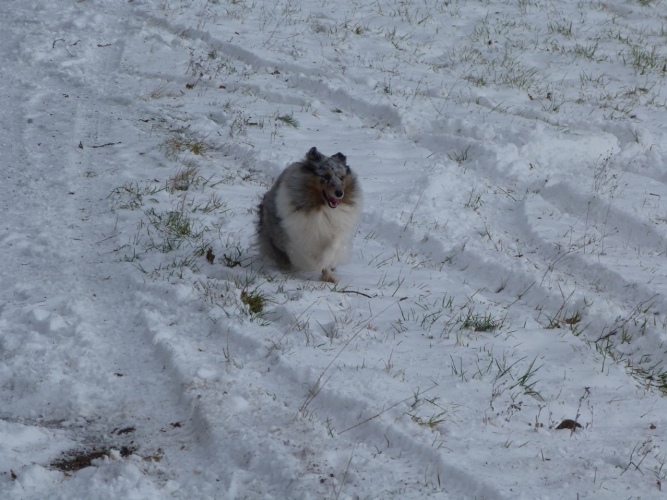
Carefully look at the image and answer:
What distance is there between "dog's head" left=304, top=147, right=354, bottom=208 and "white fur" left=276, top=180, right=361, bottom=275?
0.14 m

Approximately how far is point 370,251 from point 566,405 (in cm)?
296

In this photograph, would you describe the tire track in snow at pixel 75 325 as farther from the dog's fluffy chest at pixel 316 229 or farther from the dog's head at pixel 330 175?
the dog's head at pixel 330 175

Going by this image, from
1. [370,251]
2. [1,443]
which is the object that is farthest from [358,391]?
[370,251]

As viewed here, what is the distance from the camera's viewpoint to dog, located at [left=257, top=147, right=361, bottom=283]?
6512 mm

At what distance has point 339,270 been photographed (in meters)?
6.98

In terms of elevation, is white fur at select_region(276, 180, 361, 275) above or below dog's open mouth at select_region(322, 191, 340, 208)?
below

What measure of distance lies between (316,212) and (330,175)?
369mm

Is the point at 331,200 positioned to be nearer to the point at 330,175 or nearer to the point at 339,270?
the point at 330,175

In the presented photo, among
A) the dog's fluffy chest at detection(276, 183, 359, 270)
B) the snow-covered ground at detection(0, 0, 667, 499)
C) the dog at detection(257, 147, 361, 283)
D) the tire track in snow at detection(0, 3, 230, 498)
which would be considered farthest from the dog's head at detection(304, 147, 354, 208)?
the tire track in snow at detection(0, 3, 230, 498)

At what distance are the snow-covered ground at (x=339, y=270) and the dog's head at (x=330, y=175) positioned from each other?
776 mm

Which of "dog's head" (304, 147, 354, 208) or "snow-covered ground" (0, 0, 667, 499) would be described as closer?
"snow-covered ground" (0, 0, 667, 499)

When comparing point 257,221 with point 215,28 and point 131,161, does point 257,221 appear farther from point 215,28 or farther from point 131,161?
point 215,28

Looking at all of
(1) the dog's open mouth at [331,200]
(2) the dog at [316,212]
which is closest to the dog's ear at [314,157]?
(2) the dog at [316,212]

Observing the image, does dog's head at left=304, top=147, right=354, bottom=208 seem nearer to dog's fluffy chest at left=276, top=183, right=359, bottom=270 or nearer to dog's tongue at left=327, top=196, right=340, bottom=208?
dog's tongue at left=327, top=196, right=340, bottom=208
